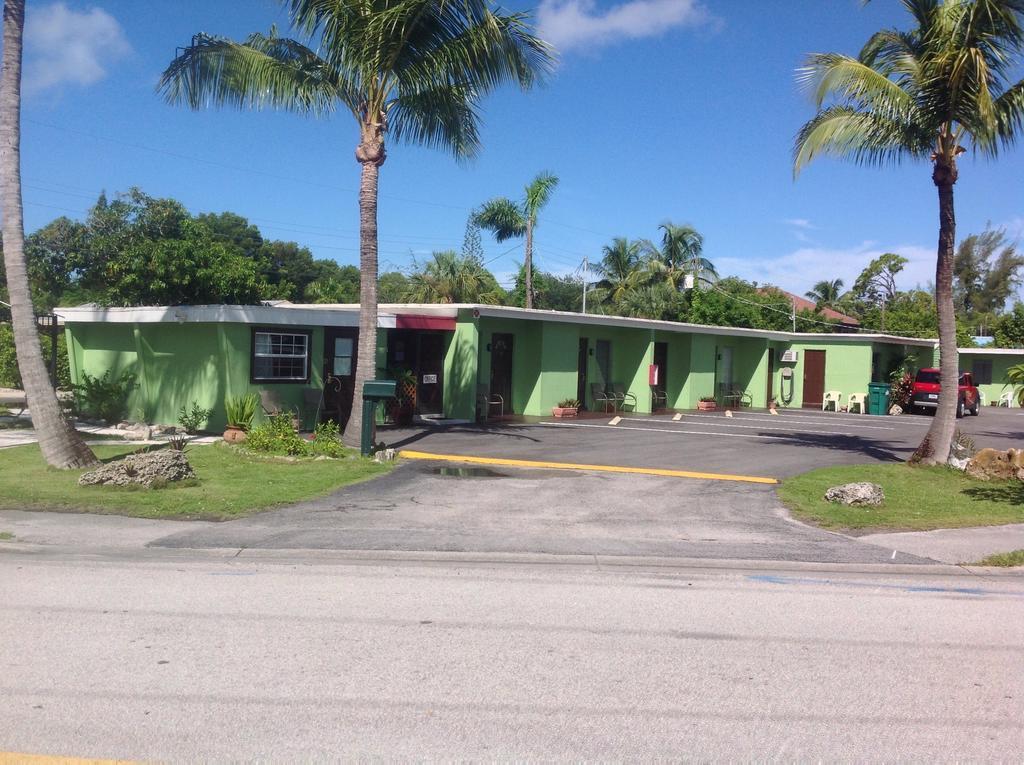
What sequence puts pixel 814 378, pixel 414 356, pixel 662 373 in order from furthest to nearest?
pixel 814 378, pixel 662 373, pixel 414 356

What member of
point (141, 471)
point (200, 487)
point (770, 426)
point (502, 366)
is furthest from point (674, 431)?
point (141, 471)

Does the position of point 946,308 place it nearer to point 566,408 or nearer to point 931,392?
point 566,408

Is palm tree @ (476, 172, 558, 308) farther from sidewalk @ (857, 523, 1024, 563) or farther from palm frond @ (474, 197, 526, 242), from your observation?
sidewalk @ (857, 523, 1024, 563)

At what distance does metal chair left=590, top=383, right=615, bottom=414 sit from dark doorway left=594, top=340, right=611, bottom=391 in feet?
0.75

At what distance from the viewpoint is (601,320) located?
2458 centimetres

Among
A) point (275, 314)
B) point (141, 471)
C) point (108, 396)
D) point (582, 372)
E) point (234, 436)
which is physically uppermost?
point (275, 314)

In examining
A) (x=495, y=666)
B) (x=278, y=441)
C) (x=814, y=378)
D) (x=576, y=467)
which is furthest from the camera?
(x=814, y=378)

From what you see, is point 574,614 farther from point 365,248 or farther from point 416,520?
point 365,248

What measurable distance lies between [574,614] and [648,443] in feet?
41.4

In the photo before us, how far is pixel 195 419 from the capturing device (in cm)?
1781

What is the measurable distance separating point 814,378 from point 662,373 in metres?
9.40

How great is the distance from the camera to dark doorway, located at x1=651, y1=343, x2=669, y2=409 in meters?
30.0

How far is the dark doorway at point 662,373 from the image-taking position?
30050 millimetres

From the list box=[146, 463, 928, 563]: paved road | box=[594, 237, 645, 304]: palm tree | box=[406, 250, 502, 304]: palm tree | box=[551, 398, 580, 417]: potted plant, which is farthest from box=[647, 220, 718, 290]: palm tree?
box=[146, 463, 928, 563]: paved road
